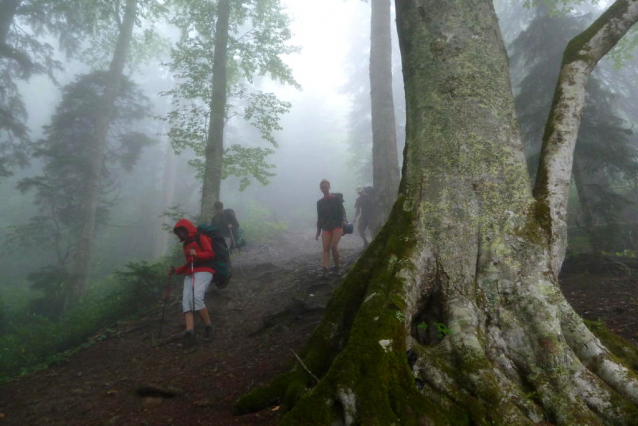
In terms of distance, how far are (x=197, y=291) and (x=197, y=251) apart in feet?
2.08

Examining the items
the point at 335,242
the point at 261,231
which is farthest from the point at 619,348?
the point at 261,231

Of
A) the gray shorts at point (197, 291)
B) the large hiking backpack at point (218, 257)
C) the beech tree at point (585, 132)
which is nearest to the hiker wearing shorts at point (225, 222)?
the large hiking backpack at point (218, 257)

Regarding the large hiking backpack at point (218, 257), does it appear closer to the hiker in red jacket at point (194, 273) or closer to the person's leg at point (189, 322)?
the hiker in red jacket at point (194, 273)

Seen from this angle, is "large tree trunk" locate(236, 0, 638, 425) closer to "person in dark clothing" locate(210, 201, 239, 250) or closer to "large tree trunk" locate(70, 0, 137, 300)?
"person in dark clothing" locate(210, 201, 239, 250)

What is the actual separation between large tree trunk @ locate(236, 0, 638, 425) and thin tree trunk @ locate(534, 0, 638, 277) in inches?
6.5

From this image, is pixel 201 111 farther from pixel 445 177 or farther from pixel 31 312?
pixel 445 177

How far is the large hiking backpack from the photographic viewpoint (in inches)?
247

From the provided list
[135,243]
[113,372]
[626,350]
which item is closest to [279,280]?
[113,372]

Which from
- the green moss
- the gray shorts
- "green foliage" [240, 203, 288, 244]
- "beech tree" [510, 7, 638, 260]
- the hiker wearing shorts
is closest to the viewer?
the green moss

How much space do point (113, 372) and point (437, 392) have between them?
15.1 ft

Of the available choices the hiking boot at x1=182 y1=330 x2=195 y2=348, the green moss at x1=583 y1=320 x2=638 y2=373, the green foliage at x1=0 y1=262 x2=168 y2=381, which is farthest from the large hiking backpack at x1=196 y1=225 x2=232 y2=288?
the green moss at x1=583 y1=320 x2=638 y2=373

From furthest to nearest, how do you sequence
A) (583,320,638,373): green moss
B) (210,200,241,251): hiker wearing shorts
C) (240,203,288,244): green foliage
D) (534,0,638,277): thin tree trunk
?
(240,203,288,244): green foliage
(210,200,241,251): hiker wearing shorts
(534,0,638,277): thin tree trunk
(583,320,638,373): green moss

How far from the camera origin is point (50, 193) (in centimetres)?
1526

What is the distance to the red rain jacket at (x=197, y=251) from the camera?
6.02 m
